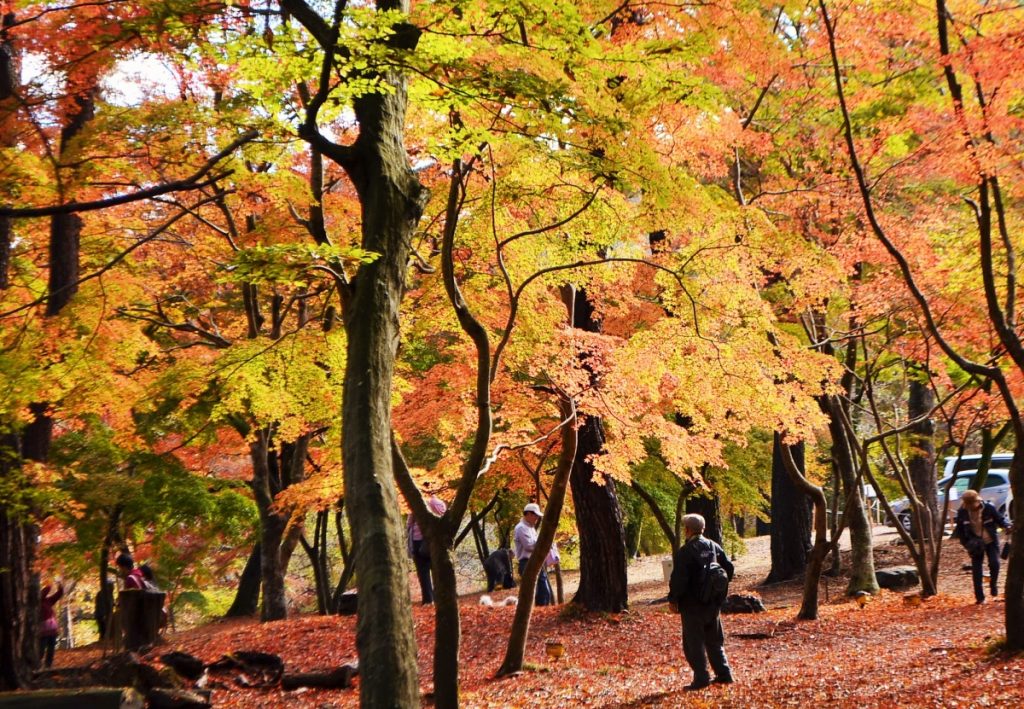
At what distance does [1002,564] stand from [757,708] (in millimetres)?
12367

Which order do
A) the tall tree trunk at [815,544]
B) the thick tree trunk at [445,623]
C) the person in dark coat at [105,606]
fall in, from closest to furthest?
the thick tree trunk at [445,623] < the tall tree trunk at [815,544] < the person in dark coat at [105,606]

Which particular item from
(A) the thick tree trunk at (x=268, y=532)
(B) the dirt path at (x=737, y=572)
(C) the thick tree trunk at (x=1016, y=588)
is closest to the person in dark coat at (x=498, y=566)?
(B) the dirt path at (x=737, y=572)

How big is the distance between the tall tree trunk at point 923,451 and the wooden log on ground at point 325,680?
11929 millimetres

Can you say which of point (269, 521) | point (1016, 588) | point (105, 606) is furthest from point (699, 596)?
point (105, 606)

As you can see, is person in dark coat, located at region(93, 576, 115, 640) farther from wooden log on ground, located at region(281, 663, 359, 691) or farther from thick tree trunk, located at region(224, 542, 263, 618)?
wooden log on ground, located at region(281, 663, 359, 691)

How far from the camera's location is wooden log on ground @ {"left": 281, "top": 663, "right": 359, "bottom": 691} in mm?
8334

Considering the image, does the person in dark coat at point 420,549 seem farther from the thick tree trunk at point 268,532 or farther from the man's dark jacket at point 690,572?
the man's dark jacket at point 690,572

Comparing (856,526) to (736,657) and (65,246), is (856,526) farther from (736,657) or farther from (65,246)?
(65,246)

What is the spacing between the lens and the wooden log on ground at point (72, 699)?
17.7ft

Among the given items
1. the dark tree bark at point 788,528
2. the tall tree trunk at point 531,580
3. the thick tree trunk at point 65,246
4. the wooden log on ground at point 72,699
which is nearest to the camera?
the wooden log on ground at point 72,699

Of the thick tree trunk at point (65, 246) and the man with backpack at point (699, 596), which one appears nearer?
the man with backpack at point (699, 596)

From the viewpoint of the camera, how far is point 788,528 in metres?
16.2

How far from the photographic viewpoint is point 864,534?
14.0 metres

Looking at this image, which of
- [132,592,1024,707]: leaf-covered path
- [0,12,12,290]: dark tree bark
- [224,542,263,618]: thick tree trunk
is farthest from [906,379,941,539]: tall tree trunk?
[0,12,12,290]: dark tree bark
